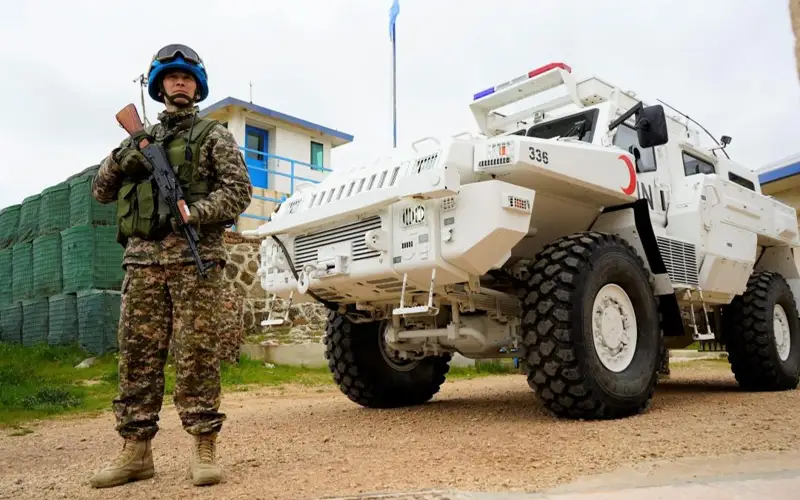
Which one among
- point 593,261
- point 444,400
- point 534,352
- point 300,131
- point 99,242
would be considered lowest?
point 444,400

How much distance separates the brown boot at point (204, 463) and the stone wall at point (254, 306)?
7.64 meters

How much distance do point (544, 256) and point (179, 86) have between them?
93.1 inches

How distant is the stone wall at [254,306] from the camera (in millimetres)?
11078

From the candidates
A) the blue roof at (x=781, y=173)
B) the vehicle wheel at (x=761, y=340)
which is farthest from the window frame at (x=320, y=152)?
the vehicle wheel at (x=761, y=340)

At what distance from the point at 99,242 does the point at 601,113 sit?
24.1 ft

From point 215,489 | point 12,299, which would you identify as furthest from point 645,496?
point 12,299

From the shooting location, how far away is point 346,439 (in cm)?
416

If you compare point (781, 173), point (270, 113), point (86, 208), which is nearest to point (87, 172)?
point (86, 208)

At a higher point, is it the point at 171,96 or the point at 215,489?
the point at 171,96

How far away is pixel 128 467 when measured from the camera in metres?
3.08

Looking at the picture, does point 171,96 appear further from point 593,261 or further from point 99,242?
point 99,242

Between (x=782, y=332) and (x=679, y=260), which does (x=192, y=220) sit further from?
(x=782, y=332)

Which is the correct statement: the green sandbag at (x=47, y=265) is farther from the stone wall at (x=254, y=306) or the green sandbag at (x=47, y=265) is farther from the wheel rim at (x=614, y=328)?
the wheel rim at (x=614, y=328)

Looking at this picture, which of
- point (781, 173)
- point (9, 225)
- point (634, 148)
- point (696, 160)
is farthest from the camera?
point (781, 173)
